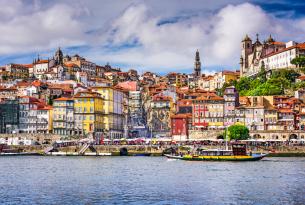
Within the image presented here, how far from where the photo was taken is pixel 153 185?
37000 millimetres

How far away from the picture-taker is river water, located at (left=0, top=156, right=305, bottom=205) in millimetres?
30469

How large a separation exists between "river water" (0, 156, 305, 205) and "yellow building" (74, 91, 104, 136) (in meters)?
41.6

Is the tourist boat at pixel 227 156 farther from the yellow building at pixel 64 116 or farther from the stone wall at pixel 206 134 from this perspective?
the yellow building at pixel 64 116

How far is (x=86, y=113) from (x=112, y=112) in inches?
277

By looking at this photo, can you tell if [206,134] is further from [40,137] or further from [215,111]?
[40,137]

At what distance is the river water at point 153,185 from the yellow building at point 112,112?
45520mm

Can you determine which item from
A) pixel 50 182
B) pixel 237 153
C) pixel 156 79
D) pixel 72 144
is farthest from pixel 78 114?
pixel 156 79

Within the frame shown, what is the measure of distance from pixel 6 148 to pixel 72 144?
9.80 metres

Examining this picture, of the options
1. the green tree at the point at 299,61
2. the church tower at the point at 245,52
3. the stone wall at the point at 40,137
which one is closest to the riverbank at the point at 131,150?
the stone wall at the point at 40,137

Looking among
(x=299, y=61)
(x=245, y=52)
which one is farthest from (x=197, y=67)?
(x=299, y=61)

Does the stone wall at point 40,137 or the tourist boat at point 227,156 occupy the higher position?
the stone wall at point 40,137

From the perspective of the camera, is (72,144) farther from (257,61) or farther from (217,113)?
(257,61)

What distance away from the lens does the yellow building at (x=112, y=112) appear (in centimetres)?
9725

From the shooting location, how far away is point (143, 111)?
114 meters
